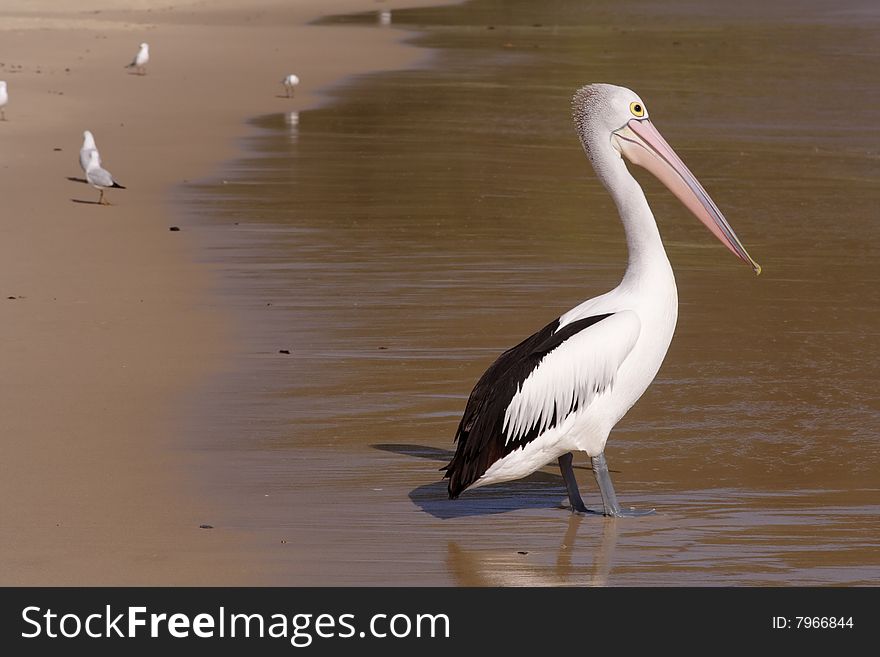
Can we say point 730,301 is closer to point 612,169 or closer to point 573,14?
point 612,169

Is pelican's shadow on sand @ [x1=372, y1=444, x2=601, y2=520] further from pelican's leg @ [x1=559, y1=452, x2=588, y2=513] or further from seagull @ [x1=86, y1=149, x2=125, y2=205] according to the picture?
seagull @ [x1=86, y1=149, x2=125, y2=205]

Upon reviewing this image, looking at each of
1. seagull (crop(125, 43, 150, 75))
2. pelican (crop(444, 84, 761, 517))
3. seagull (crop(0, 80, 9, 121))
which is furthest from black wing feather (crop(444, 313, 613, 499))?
seagull (crop(125, 43, 150, 75))

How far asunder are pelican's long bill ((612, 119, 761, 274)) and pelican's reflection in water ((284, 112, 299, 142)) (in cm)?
879

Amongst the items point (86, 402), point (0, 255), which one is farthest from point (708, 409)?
point (0, 255)

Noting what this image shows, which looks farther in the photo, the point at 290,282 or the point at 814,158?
the point at 814,158

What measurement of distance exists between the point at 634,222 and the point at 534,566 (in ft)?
3.76

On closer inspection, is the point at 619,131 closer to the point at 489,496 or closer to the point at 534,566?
the point at 489,496

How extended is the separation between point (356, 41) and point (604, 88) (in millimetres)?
19529

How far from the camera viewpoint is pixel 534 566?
4344mm

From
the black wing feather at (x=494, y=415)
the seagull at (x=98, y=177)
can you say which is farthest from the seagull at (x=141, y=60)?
the black wing feather at (x=494, y=415)

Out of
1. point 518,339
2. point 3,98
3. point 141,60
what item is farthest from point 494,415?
point 141,60

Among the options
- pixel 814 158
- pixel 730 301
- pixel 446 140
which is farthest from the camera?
pixel 446 140

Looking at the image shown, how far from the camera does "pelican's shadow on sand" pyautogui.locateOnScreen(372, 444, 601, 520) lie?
15.8 ft

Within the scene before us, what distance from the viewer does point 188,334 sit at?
6.92m
